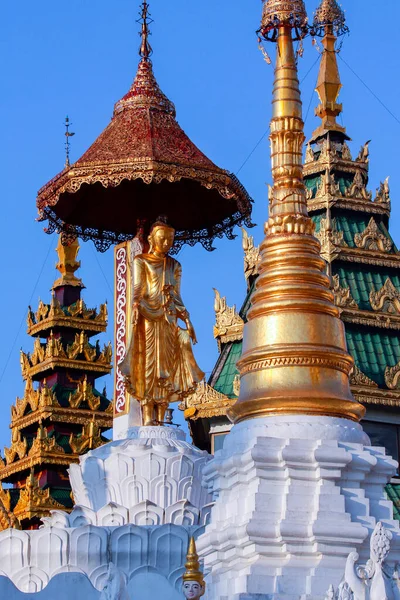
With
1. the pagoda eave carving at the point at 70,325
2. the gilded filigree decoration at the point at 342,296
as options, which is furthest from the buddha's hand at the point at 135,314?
the pagoda eave carving at the point at 70,325

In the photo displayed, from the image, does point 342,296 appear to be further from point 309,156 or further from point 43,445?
point 43,445

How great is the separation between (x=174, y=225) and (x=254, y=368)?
5.52 m

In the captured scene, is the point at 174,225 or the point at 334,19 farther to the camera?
the point at 334,19

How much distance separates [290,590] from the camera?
46.5 ft

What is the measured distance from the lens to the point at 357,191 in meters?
27.8

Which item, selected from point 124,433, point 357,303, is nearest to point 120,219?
point 124,433

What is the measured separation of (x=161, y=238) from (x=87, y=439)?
13.4 m

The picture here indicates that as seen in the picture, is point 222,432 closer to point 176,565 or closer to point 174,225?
point 174,225

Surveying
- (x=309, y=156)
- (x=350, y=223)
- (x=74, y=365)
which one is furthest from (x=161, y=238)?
(x=74, y=365)

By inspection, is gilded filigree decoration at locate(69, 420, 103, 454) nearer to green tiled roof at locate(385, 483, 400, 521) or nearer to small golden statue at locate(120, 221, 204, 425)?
green tiled roof at locate(385, 483, 400, 521)

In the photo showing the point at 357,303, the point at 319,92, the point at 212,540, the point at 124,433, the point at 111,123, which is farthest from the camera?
the point at 319,92

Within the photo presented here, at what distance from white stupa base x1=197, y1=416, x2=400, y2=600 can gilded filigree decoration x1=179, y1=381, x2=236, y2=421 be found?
1171cm

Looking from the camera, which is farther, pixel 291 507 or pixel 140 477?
pixel 140 477

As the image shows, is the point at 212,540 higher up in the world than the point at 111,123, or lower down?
lower down
